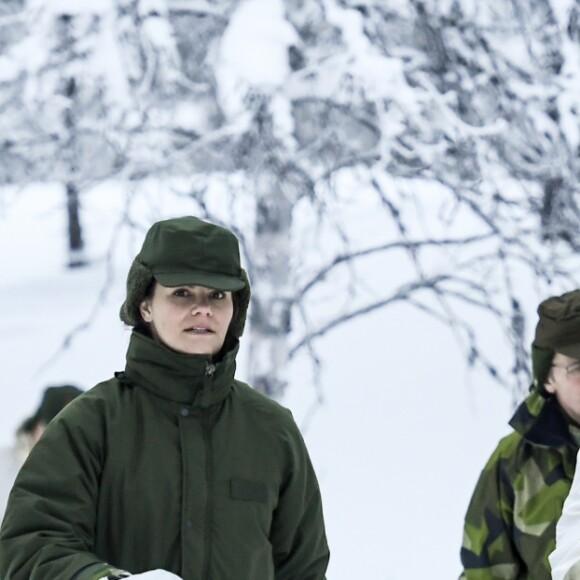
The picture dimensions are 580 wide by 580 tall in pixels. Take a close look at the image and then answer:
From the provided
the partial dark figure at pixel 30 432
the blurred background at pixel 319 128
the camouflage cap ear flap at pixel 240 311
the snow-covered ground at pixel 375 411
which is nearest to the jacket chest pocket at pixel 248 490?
the camouflage cap ear flap at pixel 240 311

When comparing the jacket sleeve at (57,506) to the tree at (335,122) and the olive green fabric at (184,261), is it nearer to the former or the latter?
the olive green fabric at (184,261)

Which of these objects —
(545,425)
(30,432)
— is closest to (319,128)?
(30,432)

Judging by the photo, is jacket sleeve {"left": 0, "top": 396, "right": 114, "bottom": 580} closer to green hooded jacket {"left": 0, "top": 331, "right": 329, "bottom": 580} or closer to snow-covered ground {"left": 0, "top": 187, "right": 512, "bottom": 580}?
green hooded jacket {"left": 0, "top": 331, "right": 329, "bottom": 580}

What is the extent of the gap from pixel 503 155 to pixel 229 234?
4.04m

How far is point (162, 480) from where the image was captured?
2445 mm

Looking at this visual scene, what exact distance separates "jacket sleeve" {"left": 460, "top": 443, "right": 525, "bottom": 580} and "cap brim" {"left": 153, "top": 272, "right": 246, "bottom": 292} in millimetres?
960

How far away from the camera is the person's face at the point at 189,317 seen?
2533mm

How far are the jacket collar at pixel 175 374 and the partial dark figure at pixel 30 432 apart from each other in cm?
126

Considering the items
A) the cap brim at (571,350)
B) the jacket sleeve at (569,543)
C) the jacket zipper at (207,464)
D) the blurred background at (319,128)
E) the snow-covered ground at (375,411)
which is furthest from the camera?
the snow-covered ground at (375,411)

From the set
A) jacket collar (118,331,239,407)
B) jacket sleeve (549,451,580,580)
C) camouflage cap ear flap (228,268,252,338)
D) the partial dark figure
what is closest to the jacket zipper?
jacket collar (118,331,239,407)

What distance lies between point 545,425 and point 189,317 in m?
1.01

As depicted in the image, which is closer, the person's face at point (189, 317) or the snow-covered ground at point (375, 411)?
the person's face at point (189, 317)

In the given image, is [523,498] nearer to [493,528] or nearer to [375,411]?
[493,528]

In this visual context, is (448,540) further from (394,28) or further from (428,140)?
(394,28)
